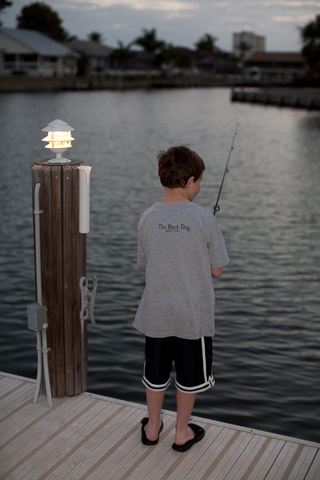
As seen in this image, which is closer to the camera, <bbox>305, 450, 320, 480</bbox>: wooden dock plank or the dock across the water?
<bbox>305, 450, 320, 480</bbox>: wooden dock plank

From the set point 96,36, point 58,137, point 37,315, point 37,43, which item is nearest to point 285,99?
point 37,43

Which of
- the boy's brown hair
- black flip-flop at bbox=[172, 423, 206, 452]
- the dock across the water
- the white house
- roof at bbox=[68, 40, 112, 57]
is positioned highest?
roof at bbox=[68, 40, 112, 57]

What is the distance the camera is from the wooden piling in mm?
3787

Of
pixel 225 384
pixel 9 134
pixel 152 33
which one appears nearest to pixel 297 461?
pixel 225 384

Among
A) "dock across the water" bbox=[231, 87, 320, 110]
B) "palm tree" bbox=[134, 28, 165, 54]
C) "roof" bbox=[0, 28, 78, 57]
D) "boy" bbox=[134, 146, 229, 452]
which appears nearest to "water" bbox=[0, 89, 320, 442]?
"boy" bbox=[134, 146, 229, 452]

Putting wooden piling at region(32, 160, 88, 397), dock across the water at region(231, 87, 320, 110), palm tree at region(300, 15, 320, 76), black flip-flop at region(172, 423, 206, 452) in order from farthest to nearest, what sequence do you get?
palm tree at region(300, 15, 320, 76) < dock across the water at region(231, 87, 320, 110) < wooden piling at region(32, 160, 88, 397) < black flip-flop at region(172, 423, 206, 452)

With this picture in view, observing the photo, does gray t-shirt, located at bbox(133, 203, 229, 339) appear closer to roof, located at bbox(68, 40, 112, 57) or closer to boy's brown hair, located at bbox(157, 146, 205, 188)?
boy's brown hair, located at bbox(157, 146, 205, 188)

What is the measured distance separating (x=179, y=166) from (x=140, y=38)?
4737 inches

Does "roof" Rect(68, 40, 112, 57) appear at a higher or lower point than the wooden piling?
higher

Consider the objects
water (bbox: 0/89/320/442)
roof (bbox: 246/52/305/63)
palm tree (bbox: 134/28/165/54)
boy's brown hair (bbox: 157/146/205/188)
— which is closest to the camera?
boy's brown hair (bbox: 157/146/205/188)

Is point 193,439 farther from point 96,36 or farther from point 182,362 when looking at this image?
point 96,36

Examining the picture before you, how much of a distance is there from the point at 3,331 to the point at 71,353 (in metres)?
3.44

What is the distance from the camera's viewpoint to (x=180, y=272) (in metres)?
3.19

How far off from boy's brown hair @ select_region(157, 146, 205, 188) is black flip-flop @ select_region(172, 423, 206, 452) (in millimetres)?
1528
